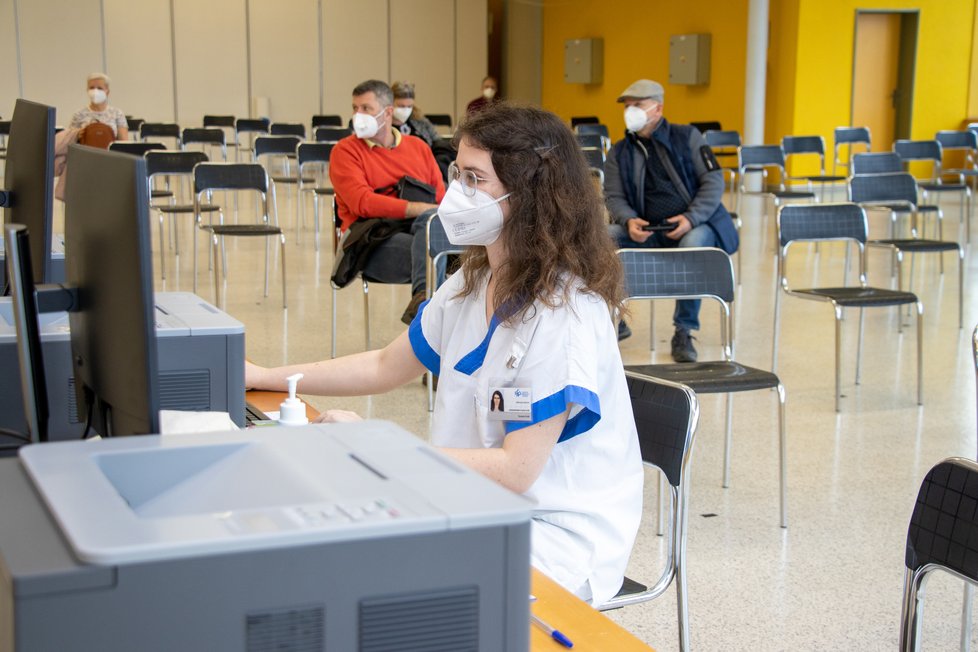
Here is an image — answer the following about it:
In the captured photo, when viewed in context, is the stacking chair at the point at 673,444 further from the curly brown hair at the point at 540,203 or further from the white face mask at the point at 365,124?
the white face mask at the point at 365,124

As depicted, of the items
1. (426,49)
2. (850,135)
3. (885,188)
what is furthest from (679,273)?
(426,49)

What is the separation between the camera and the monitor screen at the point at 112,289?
1063 millimetres

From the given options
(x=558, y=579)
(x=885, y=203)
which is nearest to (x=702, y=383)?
(x=558, y=579)

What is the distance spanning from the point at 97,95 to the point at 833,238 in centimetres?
638

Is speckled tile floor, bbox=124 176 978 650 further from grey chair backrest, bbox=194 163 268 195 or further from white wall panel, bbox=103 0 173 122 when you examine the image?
white wall panel, bbox=103 0 173 122

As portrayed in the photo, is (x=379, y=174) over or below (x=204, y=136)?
below

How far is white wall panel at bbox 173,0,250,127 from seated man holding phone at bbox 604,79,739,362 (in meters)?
10.9

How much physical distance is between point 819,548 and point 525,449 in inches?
67.2

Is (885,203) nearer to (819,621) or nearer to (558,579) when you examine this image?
(819,621)

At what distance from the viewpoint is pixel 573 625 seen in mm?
1303

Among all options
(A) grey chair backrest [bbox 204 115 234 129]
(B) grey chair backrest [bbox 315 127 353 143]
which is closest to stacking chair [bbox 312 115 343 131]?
(A) grey chair backrest [bbox 204 115 234 129]

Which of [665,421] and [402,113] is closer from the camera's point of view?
[665,421]

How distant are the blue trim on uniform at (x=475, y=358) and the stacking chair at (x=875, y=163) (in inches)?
260

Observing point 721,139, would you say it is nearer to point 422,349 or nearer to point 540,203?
point 422,349
